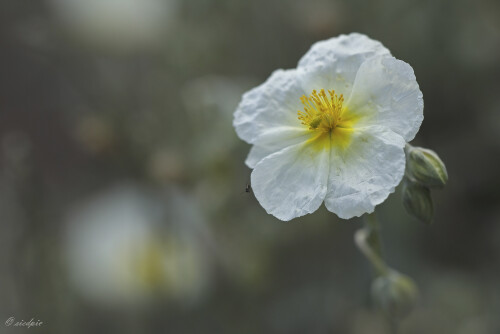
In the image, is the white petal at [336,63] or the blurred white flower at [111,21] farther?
the blurred white flower at [111,21]

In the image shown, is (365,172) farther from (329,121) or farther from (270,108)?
(270,108)

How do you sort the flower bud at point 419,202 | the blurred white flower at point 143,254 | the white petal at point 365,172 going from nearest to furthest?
the white petal at point 365,172 → the flower bud at point 419,202 → the blurred white flower at point 143,254

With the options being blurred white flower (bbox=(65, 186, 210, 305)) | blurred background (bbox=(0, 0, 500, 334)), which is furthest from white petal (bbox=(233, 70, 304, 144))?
blurred white flower (bbox=(65, 186, 210, 305))

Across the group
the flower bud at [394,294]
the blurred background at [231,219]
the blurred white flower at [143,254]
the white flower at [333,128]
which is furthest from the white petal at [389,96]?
the blurred white flower at [143,254]

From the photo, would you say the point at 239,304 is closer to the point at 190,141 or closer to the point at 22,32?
the point at 190,141

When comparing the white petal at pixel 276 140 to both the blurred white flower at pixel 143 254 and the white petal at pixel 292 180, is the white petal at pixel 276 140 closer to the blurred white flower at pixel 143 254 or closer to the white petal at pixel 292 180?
the white petal at pixel 292 180

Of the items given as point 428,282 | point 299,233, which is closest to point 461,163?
point 428,282

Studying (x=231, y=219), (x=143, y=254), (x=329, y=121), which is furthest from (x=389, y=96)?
(x=143, y=254)

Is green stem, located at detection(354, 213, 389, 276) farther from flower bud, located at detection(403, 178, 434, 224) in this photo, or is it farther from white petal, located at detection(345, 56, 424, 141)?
white petal, located at detection(345, 56, 424, 141)
